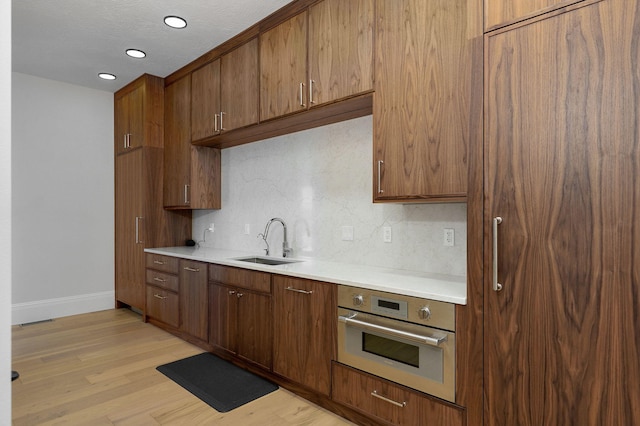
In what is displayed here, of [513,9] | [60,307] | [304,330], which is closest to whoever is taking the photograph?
[513,9]

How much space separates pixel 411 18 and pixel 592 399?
192 cm

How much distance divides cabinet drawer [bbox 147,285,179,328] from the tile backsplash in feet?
2.46

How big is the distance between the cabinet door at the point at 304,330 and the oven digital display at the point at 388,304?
12.8 inches

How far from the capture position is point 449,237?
2.29 meters

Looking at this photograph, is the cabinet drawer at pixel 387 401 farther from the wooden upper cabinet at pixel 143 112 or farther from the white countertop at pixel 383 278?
the wooden upper cabinet at pixel 143 112

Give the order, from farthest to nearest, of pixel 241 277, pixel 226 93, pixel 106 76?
1. pixel 106 76
2. pixel 226 93
3. pixel 241 277

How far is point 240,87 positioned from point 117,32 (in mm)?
1091

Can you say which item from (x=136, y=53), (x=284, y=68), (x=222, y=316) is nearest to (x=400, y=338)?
(x=222, y=316)

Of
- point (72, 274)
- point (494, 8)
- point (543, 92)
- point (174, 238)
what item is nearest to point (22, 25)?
point (174, 238)

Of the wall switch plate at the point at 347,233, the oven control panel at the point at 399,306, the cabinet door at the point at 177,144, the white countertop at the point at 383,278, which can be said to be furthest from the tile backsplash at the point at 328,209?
the oven control panel at the point at 399,306

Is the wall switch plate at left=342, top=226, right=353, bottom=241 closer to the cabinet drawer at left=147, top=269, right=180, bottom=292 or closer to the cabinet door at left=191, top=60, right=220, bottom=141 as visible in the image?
the cabinet door at left=191, top=60, right=220, bottom=141

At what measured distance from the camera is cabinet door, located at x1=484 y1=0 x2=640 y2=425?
51.1 inches

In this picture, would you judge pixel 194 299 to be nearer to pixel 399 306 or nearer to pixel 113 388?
pixel 113 388

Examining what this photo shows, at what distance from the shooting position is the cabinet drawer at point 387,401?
1775mm
